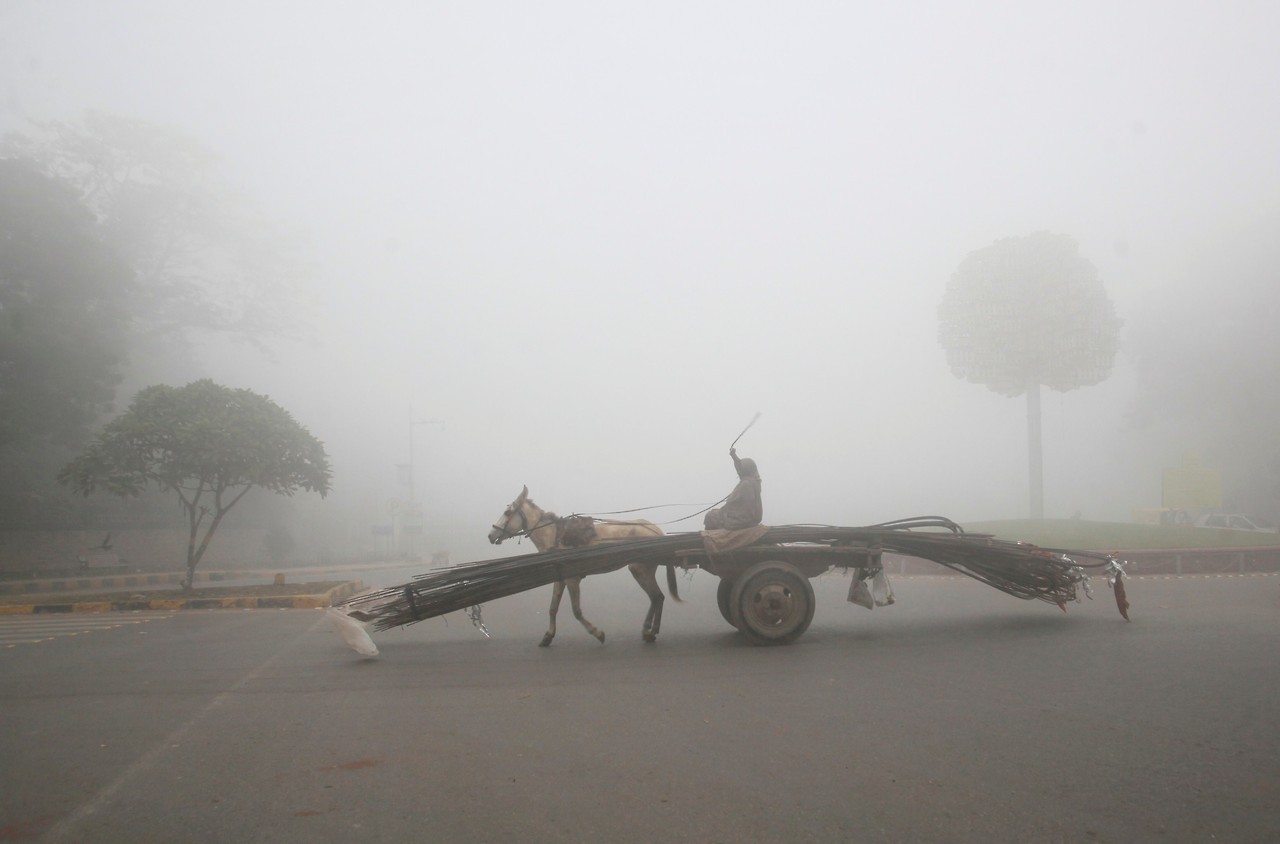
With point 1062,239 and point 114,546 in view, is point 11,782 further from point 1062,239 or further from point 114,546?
point 1062,239

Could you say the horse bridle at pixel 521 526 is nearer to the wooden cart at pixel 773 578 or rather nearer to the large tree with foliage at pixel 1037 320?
the wooden cart at pixel 773 578

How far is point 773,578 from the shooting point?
8.45 meters

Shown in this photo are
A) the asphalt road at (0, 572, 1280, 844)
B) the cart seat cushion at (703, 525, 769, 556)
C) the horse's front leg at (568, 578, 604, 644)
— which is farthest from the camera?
the horse's front leg at (568, 578, 604, 644)

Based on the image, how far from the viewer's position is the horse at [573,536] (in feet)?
28.9

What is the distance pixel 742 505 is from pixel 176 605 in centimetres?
1230

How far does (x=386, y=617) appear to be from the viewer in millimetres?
8484

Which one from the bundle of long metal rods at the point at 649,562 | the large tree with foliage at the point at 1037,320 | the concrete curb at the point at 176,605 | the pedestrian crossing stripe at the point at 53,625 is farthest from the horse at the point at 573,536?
the large tree with foliage at the point at 1037,320

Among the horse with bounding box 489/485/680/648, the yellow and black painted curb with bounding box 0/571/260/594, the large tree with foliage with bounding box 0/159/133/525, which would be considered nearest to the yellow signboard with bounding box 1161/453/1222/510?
the horse with bounding box 489/485/680/648

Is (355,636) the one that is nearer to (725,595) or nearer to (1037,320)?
(725,595)

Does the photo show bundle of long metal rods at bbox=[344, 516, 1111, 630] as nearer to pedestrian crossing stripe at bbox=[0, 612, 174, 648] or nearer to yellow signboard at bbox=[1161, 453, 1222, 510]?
pedestrian crossing stripe at bbox=[0, 612, 174, 648]

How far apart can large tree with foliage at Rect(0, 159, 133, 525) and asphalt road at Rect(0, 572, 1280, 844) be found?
800 inches

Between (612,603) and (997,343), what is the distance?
2223 centimetres

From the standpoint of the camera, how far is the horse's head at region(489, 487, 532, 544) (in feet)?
30.9

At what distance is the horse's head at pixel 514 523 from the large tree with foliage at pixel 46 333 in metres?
22.8
